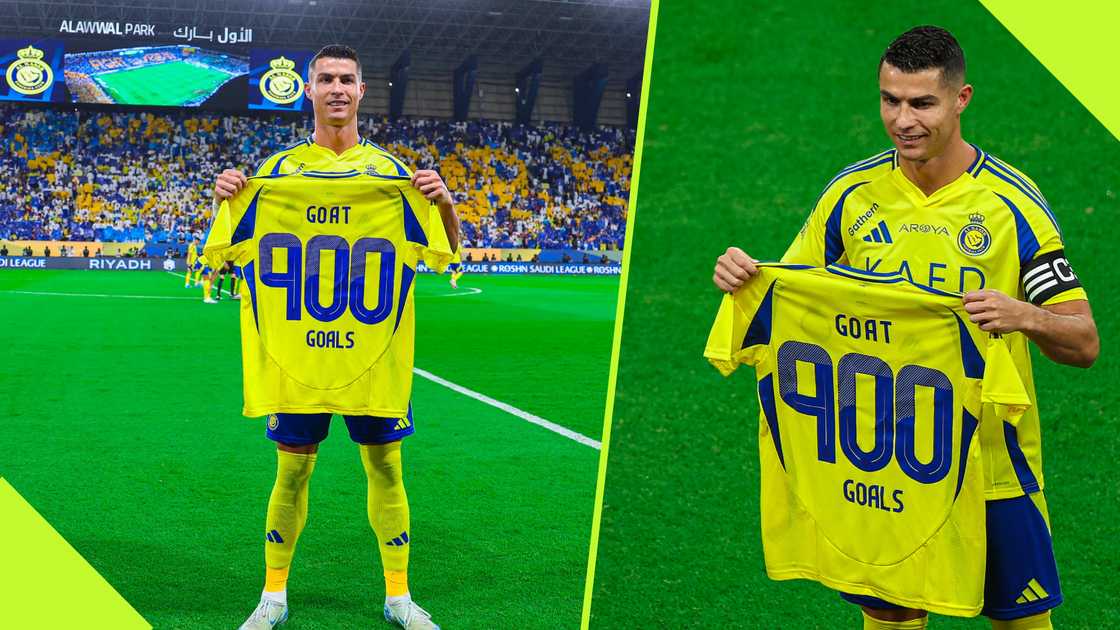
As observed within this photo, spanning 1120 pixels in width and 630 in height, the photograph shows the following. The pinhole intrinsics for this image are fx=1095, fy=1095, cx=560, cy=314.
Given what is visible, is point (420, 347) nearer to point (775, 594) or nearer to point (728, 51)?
point (728, 51)

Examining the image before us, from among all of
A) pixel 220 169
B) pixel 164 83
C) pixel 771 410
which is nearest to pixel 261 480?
pixel 771 410

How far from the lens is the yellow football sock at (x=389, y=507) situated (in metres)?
4.38

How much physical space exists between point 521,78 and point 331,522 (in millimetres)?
37665

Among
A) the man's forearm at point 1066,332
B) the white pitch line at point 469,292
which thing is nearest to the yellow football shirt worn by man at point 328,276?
the man's forearm at point 1066,332

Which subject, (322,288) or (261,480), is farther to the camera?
(261,480)

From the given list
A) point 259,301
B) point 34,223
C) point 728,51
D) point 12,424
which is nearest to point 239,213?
point 259,301

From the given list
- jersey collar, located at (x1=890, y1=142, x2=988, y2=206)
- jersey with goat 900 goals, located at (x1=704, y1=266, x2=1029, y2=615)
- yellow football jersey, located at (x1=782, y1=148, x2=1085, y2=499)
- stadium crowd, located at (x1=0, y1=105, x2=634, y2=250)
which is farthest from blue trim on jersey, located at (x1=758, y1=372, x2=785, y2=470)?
stadium crowd, located at (x1=0, y1=105, x2=634, y2=250)

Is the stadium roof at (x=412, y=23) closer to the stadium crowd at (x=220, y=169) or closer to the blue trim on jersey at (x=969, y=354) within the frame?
the stadium crowd at (x=220, y=169)

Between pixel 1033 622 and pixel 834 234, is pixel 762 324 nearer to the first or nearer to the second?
pixel 834 234

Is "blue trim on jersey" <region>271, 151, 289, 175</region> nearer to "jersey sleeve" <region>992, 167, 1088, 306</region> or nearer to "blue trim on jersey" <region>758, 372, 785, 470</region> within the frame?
"blue trim on jersey" <region>758, 372, 785, 470</region>

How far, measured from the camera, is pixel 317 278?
13.9ft

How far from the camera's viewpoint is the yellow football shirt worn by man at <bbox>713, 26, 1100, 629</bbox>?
279 cm

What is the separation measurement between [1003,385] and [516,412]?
6.52m

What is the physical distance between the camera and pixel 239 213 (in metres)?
4.21
